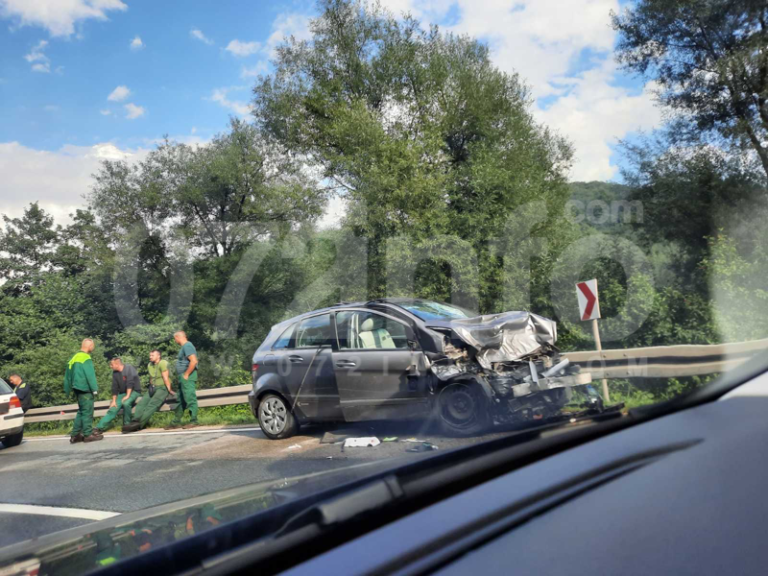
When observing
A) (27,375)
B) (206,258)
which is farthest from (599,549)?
(27,375)

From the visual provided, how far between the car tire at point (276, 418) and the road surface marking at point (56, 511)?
2.98 metres

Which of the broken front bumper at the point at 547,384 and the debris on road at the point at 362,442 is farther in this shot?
the debris on road at the point at 362,442

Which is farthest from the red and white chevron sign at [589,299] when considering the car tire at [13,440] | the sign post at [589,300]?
the car tire at [13,440]

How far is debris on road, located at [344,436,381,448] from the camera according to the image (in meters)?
6.55

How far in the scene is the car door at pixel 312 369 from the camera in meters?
7.58

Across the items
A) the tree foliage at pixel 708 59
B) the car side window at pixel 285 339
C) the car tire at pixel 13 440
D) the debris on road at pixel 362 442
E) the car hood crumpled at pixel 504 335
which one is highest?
the tree foliage at pixel 708 59

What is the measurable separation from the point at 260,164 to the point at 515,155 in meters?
12.8

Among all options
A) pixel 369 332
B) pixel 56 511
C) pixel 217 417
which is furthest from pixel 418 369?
pixel 217 417

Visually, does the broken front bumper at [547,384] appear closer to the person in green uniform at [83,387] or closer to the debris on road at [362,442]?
the debris on road at [362,442]

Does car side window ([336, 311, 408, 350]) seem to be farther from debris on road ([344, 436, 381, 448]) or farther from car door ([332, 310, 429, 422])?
debris on road ([344, 436, 381, 448])

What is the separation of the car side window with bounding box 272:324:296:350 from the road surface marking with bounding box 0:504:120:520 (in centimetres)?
339

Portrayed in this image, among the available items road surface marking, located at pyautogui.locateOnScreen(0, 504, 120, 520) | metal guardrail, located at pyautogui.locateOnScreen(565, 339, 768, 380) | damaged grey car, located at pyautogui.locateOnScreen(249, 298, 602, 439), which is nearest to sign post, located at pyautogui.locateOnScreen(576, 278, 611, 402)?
damaged grey car, located at pyautogui.locateOnScreen(249, 298, 602, 439)

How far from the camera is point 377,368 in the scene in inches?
279

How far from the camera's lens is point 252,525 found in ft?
4.21
